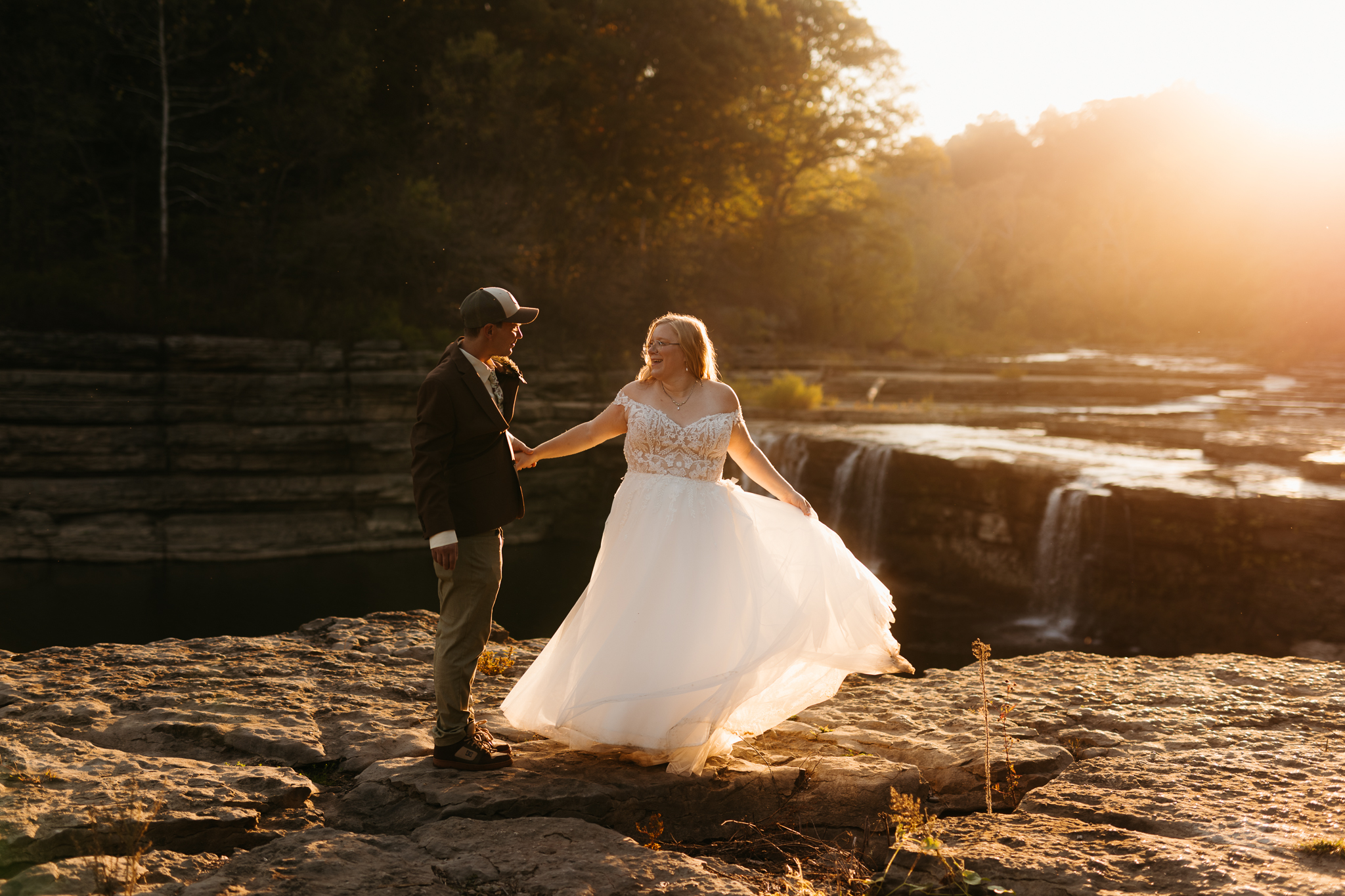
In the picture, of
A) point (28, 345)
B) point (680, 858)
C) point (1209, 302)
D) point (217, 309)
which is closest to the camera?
point (680, 858)

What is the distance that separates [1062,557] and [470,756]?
29.0 ft

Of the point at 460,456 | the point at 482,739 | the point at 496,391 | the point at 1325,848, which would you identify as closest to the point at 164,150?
the point at 496,391

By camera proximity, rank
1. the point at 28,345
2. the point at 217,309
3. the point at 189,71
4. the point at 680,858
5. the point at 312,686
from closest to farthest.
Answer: the point at 680,858, the point at 312,686, the point at 28,345, the point at 217,309, the point at 189,71

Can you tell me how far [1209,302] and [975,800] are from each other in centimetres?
5447

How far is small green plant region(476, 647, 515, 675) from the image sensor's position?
4.76 metres

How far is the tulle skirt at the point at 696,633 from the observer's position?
309 cm

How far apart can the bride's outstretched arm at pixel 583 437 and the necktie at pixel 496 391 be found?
0.25 m

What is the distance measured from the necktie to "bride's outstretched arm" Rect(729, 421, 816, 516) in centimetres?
92

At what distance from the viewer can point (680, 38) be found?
22797 millimetres

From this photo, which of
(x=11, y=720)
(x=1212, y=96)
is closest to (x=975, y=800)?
(x=11, y=720)

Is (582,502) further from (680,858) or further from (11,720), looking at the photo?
(680,858)

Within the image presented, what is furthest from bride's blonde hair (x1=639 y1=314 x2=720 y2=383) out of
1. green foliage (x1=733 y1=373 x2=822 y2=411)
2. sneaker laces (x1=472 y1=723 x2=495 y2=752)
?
green foliage (x1=733 y1=373 x2=822 y2=411)

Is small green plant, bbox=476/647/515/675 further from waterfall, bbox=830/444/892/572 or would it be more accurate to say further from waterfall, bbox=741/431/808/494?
waterfall, bbox=741/431/808/494

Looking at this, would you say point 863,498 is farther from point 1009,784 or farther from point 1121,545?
point 1009,784
